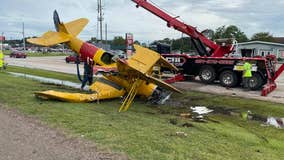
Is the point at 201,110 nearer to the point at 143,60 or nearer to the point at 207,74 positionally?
the point at 143,60

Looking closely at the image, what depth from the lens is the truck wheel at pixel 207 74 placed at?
1902 cm

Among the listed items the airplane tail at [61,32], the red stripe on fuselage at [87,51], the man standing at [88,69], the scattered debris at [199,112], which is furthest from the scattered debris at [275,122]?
the airplane tail at [61,32]

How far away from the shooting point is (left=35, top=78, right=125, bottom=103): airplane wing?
11.5 m

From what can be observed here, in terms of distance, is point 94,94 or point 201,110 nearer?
point 201,110

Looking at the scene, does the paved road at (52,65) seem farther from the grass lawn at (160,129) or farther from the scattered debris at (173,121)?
the scattered debris at (173,121)

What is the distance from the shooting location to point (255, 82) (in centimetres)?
1728

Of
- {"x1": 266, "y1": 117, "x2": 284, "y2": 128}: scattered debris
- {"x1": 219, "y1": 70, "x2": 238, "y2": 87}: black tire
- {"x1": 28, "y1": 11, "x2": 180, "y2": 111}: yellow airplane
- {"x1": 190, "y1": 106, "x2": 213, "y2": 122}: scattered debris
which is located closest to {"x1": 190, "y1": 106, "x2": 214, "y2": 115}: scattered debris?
{"x1": 190, "y1": 106, "x2": 213, "y2": 122}: scattered debris

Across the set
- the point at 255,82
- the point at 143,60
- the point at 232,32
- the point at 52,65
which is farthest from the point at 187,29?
the point at 232,32

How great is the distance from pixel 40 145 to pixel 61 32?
11.3 meters

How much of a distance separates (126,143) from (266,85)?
11921 mm

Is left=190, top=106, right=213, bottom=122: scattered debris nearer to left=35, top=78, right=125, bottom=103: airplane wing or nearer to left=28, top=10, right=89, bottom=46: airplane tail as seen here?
left=35, top=78, right=125, bottom=103: airplane wing

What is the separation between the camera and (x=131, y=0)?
1977cm

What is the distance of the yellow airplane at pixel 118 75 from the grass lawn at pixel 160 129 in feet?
1.36

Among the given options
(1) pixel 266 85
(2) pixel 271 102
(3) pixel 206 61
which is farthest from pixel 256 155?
(3) pixel 206 61
